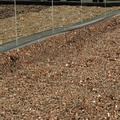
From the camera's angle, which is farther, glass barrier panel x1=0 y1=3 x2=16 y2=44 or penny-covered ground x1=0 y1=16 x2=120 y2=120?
glass barrier panel x1=0 y1=3 x2=16 y2=44

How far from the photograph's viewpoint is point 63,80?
6.03 m

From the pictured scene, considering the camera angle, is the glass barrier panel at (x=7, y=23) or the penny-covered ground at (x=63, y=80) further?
the glass barrier panel at (x=7, y=23)

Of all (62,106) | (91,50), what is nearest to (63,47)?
(91,50)

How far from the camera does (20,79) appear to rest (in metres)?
6.09

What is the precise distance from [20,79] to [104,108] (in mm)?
1866

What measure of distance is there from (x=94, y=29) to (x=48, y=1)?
27.3 feet

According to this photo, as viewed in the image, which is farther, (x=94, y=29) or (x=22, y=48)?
(x=94, y=29)

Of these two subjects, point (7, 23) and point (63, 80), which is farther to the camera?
point (7, 23)

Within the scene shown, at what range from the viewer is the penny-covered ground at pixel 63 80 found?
15.3ft

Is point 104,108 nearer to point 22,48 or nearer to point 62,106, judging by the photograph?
point 62,106

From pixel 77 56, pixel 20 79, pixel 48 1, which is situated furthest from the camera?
pixel 48 1

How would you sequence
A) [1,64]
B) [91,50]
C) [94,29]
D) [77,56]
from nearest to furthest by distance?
[1,64] → [77,56] → [91,50] → [94,29]

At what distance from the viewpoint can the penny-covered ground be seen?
15.3 feet

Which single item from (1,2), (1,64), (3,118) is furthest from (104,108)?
(1,2)
